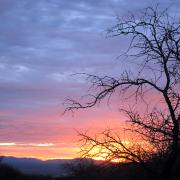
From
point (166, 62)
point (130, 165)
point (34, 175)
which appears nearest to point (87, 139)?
point (130, 165)

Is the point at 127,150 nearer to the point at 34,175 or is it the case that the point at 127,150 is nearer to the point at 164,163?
the point at 164,163

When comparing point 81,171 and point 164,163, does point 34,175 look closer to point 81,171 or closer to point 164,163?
point 81,171

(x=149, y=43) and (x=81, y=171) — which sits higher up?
(x=149, y=43)

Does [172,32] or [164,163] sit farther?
[164,163]

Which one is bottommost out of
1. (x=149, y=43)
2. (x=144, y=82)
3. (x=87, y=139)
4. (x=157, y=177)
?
(x=157, y=177)

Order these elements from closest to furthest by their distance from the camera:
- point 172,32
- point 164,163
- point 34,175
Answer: point 172,32, point 164,163, point 34,175

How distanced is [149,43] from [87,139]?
3117mm

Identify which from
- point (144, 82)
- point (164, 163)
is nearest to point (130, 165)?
point (164, 163)

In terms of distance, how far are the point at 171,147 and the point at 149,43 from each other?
9.26 feet

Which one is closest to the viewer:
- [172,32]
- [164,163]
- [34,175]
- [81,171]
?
[172,32]

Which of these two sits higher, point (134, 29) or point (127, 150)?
point (134, 29)

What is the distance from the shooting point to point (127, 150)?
1509 cm

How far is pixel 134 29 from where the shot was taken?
15.0 meters

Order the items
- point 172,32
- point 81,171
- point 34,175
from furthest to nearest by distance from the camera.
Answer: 1. point 34,175
2. point 81,171
3. point 172,32
